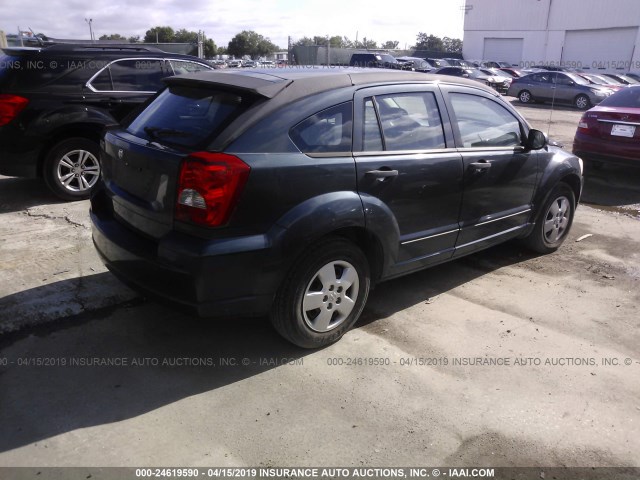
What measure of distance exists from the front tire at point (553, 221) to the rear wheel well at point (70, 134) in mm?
4916

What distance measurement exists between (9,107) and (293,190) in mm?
4338

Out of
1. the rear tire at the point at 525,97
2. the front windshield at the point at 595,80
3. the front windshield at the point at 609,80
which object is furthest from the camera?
the rear tire at the point at 525,97

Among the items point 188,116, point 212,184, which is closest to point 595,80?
point 188,116

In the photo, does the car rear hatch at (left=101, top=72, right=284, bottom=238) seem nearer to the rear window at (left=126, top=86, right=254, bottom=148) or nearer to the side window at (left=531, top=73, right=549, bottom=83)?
the rear window at (left=126, top=86, right=254, bottom=148)

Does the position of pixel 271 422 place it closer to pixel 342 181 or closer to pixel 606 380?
pixel 342 181

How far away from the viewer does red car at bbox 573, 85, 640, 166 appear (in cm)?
814

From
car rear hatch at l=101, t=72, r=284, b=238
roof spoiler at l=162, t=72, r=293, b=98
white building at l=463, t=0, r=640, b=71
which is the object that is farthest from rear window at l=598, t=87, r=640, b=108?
white building at l=463, t=0, r=640, b=71

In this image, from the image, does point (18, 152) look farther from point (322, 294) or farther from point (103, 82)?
point (322, 294)

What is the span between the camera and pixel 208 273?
2.94 metres

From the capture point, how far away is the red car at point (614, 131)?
8141 millimetres

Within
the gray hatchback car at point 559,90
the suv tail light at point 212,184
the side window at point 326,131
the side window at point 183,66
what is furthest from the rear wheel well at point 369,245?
the gray hatchback car at point 559,90

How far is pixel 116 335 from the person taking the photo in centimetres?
368

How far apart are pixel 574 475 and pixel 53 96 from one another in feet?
20.0

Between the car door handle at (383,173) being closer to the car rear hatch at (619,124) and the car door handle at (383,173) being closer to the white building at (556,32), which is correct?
the car rear hatch at (619,124)
